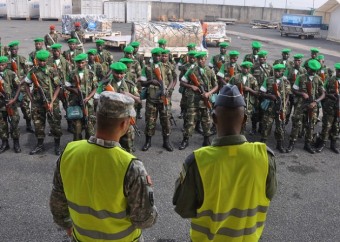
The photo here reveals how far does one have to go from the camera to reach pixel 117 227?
2.22 m

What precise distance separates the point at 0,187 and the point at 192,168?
4.49 meters

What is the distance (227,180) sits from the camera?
6.98 feet

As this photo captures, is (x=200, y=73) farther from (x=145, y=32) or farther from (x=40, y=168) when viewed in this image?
(x=145, y=32)

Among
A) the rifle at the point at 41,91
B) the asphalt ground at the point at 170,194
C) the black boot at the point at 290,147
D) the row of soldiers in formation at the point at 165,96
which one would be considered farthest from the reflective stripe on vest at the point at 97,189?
the black boot at the point at 290,147

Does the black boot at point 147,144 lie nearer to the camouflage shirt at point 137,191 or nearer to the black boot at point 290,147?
the black boot at point 290,147

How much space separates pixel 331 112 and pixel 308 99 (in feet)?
2.08

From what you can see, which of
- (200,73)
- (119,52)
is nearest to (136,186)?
(200,73)

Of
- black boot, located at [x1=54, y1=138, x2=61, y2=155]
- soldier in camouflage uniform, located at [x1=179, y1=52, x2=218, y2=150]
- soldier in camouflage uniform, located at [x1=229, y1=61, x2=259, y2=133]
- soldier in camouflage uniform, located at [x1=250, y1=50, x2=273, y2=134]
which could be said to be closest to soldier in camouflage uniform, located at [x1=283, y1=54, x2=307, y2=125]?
soldier in camouflage uniform, located at [x1=250, y1=50, x2=273, y2=134]

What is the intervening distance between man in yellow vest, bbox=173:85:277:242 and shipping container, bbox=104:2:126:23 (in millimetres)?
33858

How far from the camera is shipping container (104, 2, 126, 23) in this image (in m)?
34.0

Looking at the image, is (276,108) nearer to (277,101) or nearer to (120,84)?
(277,101)

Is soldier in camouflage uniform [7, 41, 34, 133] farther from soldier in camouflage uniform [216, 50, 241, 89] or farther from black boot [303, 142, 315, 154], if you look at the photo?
black boot [303, 142, 315, 154]

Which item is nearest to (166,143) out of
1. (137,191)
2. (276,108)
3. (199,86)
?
(199,86)

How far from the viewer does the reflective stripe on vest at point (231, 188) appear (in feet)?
6.95
